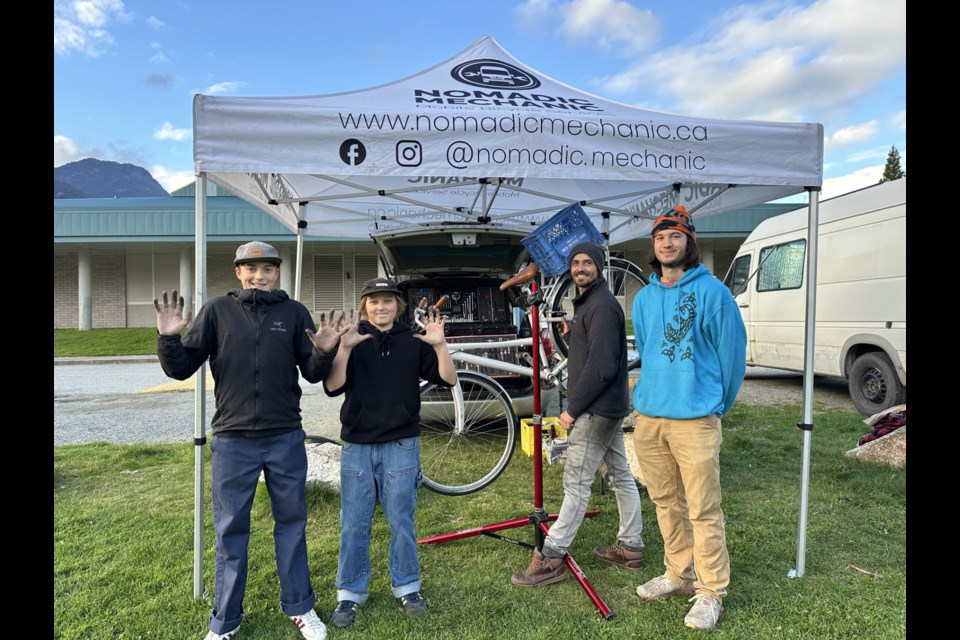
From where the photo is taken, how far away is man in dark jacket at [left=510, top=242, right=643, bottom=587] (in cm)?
285

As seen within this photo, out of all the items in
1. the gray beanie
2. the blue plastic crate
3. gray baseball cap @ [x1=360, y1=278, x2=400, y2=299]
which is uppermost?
the blue plastic crate

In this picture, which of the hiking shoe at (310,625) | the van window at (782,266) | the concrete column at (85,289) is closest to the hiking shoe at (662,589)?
the hiking shoe at (310,625)

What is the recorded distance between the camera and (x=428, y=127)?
2881 mm

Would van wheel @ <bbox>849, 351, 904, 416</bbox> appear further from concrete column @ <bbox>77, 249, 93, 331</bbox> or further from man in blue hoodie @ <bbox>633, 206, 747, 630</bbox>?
concrete column @ <bbox>77, 249, 93, 331</bbox>

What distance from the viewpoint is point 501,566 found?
3.25m

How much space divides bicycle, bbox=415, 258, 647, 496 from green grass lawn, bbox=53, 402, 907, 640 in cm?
26

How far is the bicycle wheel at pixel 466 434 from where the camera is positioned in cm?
434

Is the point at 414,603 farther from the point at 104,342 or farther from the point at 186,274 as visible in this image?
the point at 186,274

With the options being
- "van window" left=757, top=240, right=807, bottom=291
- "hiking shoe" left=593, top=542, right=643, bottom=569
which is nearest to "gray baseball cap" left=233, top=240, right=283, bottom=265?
"hiking shoe" left=593, top=542, right=643, bottom=569

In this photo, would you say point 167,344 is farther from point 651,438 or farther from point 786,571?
point 786,571

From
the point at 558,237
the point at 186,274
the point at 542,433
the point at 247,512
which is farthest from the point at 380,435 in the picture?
the point at 186,274

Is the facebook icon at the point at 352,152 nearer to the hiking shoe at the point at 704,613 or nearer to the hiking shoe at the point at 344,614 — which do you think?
the hiking shoe at the point at 344,614

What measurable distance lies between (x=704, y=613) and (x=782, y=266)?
7.81 meters

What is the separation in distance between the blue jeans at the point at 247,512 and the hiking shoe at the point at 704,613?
1863mm
